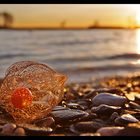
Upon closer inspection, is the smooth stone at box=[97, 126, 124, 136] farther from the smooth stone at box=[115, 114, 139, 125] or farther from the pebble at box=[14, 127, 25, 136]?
the pebble at box=[14, 127, 25, 136]

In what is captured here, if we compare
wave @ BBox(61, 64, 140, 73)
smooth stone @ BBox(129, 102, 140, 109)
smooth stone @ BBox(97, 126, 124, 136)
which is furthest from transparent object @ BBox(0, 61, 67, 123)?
wave @ BBox(61, 64, 140, 73)

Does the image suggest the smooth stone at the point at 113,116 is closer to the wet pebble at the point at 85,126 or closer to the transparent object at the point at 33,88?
the wet pebble at the point at 85,126

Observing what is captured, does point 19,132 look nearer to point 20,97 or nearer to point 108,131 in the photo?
point 20,97

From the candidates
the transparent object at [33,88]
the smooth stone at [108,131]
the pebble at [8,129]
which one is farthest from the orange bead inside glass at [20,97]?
the smooth stone at [108,131]

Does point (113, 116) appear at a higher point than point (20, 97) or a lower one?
lower

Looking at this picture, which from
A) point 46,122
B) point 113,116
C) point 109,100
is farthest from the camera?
point 109,100

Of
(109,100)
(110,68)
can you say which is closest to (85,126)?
(109,100)
